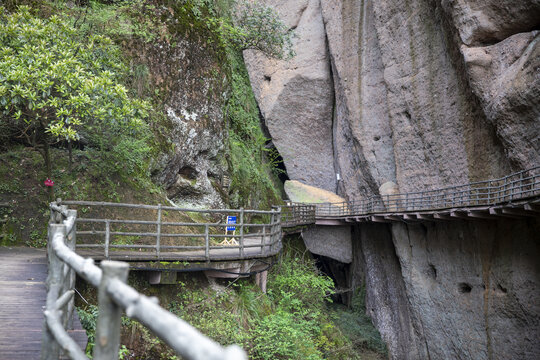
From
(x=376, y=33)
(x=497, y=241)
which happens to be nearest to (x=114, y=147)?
(x=497, y=241)

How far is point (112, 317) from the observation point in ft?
6.10

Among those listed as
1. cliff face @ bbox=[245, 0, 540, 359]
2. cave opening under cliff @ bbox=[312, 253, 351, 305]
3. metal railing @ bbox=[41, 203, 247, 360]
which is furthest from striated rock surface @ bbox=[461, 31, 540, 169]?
cave opening under cliff @ bbox=[312, 253, 351, 305]

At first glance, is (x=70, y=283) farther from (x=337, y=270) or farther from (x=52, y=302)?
(x=337, y=270)

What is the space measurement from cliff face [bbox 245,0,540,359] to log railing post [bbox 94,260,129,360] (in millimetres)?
12328

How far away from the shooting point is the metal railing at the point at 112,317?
132 cm

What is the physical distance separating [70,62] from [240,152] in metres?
9.88

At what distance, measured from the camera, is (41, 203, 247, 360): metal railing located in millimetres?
1324

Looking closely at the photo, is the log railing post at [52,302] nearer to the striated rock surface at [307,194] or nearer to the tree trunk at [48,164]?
the tree trunk at [48,164]

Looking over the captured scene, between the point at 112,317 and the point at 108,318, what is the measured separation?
0.02 m

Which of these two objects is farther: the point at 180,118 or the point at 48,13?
the point at 180,118

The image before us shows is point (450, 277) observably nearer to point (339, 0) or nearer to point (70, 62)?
point (70, 62)

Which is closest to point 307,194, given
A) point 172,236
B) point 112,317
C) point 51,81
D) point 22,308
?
point 172,236

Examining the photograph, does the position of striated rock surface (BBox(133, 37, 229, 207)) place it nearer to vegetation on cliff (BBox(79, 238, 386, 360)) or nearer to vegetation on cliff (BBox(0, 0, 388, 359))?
vegetation on cliff (BBox(0, 0, 388, 359))

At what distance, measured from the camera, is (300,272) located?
608 inches
